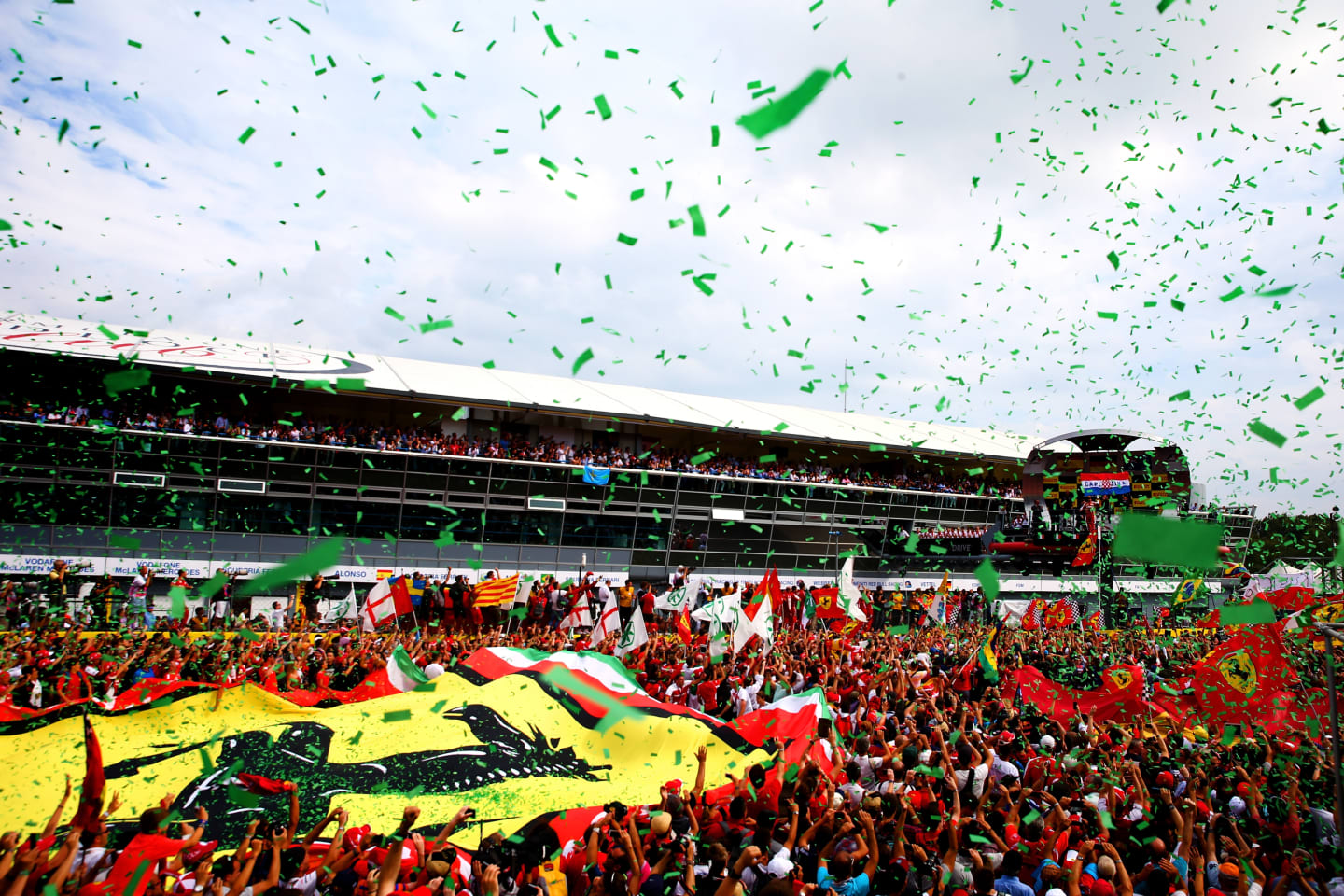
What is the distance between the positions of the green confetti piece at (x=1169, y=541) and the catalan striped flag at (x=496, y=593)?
12.3m

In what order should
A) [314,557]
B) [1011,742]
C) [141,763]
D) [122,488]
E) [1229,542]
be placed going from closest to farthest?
[314,557] < [141,763] < [1011,742] < [122,488] < [1229,542]

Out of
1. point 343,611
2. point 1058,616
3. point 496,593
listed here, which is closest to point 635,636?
point 496,593

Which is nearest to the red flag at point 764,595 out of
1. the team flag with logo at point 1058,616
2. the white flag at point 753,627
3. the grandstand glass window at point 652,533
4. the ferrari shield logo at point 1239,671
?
the white flag at point 753,627

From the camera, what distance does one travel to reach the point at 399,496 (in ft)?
74.4

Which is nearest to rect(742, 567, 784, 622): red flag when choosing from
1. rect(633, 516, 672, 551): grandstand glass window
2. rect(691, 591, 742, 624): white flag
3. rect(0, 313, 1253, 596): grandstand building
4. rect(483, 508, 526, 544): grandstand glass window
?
rect(691, 591, 742, 624): white flag

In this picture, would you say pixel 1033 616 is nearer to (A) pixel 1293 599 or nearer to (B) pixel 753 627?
(A) pixel 1293 599

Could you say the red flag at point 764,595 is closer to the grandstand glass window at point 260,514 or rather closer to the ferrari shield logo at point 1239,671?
the ferrari shield logo at point 1239,671

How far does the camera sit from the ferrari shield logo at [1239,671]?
29.2 feet

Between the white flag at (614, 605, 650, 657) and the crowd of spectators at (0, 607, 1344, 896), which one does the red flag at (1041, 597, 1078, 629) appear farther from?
the white flag at (614, 605, 650, 657)

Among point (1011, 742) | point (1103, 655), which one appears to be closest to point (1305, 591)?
point (1103, 655)

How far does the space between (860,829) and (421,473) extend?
20.3 metres

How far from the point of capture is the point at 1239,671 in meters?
9.04

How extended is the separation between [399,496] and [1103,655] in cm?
1881

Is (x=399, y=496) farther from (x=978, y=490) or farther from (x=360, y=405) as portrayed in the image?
(x=978, y=490)
